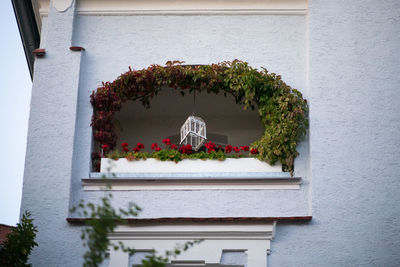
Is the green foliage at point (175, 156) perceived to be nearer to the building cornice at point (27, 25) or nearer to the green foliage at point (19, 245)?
the green foliage at point (19, 245)

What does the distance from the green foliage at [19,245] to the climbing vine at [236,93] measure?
2.06 m

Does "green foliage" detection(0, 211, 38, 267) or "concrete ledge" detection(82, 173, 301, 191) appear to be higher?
"concrete ledge" detection(82, 173, 301, 191)

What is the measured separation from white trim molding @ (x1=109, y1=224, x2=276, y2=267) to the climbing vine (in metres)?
1.26

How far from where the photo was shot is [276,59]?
36.7 ft

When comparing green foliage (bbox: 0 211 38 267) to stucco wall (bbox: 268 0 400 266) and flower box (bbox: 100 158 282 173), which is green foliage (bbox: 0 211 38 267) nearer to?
flower box (bbox: 100 158 282 173)

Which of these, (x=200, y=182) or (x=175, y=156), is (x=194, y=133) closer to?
(x=175, y=156)

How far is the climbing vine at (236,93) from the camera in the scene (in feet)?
34.8

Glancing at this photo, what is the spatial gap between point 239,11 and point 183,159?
2.84 m

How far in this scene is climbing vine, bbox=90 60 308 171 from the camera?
10594 millimetres

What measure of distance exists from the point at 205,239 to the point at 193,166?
1.24 metres

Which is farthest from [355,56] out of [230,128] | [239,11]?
[230,128]

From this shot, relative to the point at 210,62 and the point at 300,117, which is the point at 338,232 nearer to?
the point at 300,117

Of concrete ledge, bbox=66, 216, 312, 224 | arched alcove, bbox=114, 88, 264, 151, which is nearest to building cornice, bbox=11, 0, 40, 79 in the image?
arched alcove, bbox=114, 88, 264, 151

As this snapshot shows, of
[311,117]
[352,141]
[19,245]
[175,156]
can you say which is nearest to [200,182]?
[175,156]
